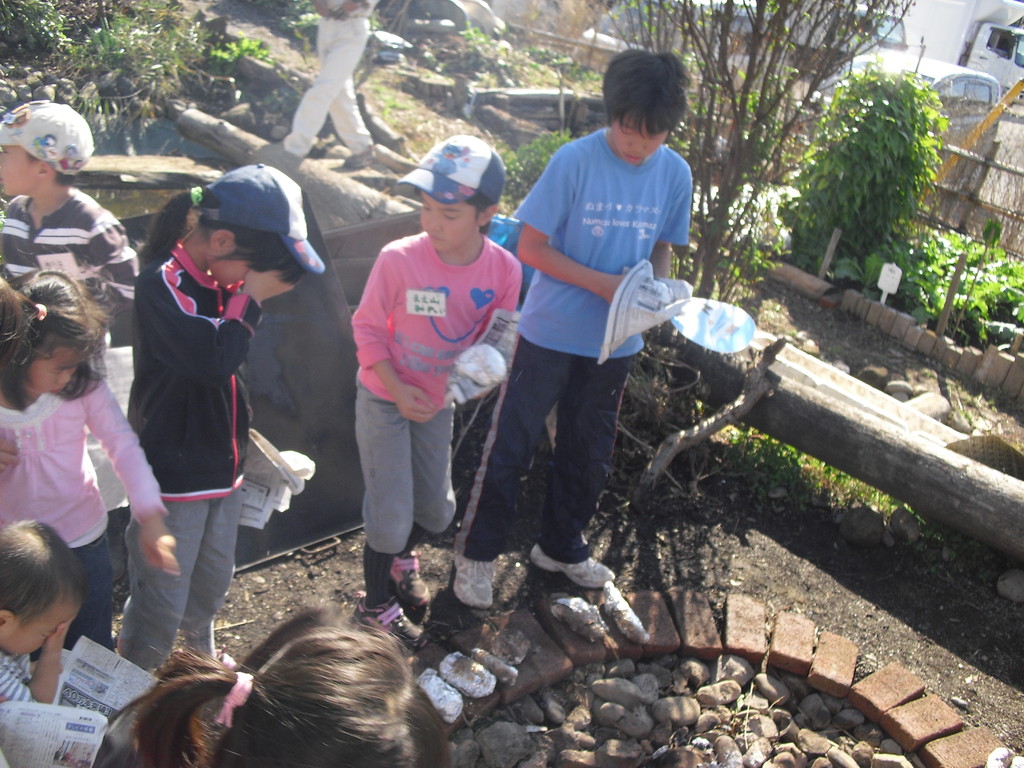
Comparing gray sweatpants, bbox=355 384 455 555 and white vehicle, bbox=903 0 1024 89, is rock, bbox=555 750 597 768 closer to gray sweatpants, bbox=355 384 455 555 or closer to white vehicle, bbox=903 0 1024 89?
gray sweatpants, bbox=355 384 455 555

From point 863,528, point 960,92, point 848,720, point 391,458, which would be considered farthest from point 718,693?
point 960,92

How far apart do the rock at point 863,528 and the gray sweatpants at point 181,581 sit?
8.52ft

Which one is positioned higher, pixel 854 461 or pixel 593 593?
pixel 854 461

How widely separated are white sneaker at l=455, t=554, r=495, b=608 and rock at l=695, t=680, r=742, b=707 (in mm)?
777

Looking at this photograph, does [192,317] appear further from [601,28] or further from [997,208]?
[601,28]

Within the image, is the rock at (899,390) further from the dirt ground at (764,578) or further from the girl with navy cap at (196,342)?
the girl with navy cap at (196,342)

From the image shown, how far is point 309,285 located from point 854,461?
247 cm

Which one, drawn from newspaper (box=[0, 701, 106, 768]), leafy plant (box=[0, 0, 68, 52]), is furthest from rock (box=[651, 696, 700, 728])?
leafy plant (box=[0, 0, 68, 52])

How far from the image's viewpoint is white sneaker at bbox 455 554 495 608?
293 centimetres

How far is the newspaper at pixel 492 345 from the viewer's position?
2504 mm

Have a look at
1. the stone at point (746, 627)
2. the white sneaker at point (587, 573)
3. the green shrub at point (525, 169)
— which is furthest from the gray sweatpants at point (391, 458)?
the green shrub at point (525, 169)

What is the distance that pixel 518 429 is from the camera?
2.85 meters

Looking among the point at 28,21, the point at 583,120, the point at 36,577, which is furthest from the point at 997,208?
the point at 28,21

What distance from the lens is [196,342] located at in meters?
2.07
